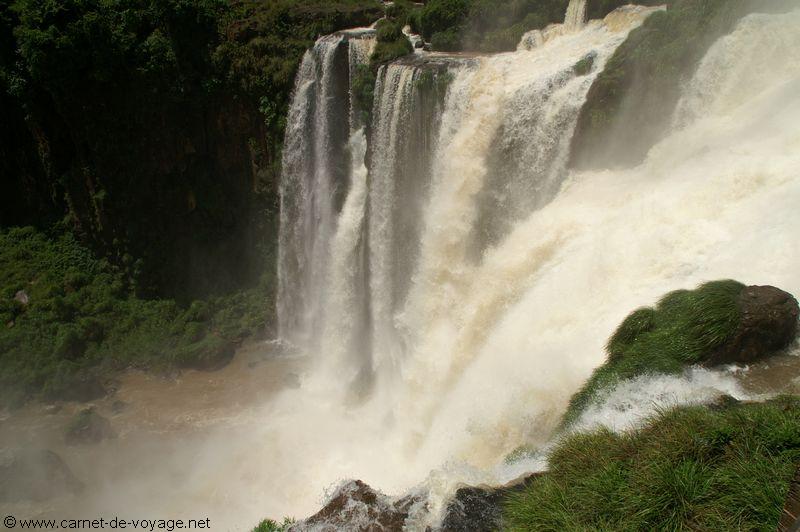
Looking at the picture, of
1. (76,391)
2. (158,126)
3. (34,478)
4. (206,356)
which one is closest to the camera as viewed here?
(34,478)

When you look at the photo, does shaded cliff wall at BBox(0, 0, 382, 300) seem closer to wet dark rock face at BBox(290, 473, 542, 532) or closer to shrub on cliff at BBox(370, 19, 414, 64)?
shrub on cliff at BBox(370, 19, 414, 64)

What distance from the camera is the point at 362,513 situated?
651cm

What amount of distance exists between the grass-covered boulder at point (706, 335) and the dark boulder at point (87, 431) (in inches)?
589

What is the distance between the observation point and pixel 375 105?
16.3 m

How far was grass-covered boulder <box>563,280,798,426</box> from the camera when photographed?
23.4 feet

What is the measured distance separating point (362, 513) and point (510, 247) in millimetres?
6976

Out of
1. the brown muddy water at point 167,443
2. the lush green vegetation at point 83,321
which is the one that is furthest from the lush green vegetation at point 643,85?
the lush green vegetation at point 83,321

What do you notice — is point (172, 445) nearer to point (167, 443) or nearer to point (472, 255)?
point (167, 443)

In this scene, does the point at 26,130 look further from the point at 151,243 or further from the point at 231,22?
the point at 231,22

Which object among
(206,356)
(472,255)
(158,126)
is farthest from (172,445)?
(158,126)

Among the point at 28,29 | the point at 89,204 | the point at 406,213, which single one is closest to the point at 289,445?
the point at 406,213

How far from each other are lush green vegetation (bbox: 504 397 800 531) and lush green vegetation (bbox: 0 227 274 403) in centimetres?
1662

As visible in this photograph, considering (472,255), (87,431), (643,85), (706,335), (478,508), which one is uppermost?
(643,85)

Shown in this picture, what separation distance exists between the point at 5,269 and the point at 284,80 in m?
13.2
